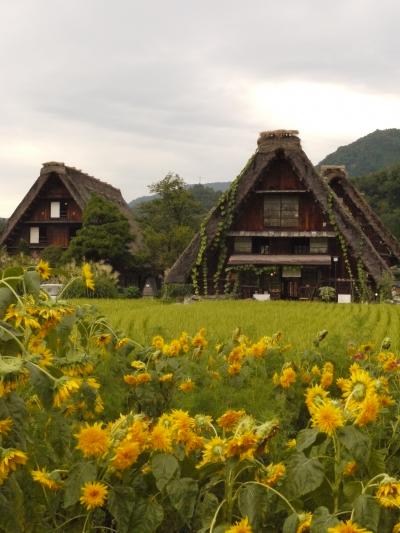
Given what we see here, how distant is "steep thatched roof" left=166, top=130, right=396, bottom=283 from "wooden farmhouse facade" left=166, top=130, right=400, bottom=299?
0.04 meters

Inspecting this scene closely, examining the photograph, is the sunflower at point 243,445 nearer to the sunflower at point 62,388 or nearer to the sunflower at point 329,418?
the sunflower at point 329,418

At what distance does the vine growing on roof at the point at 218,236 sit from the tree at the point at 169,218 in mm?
12583

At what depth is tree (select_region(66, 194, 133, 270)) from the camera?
102ft

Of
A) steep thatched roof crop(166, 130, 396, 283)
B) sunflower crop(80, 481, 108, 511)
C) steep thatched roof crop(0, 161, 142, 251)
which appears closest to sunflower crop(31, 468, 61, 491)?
sunflower crop(80, 481, 108, 511)

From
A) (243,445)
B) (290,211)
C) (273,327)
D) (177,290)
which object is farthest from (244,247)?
(243,445)

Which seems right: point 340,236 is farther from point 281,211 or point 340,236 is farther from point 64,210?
point 64,210

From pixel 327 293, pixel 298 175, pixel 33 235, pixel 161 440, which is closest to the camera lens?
pixel 161 440

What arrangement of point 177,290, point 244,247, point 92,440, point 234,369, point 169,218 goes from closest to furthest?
point 92,440 < point 234,369 < point 244,247 < point 177,290 < point 169,218

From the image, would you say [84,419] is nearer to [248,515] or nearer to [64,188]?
[248,515]

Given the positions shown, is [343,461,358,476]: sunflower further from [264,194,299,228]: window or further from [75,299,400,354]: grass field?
[264,194,299,228]: window

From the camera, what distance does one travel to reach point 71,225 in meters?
39.4

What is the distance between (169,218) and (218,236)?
17632 millimetres

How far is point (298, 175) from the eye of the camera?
27.1 m

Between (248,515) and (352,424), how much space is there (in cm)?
54
